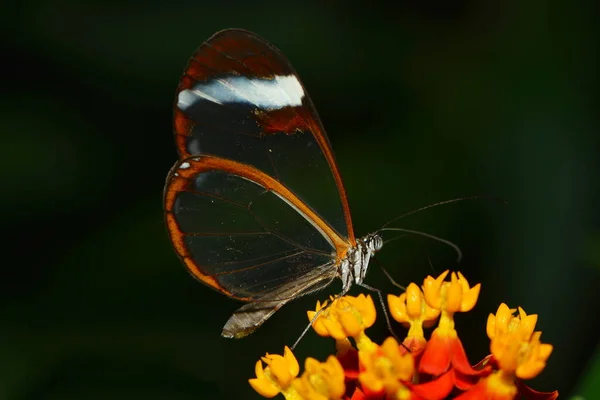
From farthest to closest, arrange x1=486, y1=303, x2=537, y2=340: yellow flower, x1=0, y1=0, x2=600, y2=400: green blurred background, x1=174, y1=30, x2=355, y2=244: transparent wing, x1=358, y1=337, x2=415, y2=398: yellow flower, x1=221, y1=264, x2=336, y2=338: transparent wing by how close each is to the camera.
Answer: x1=0, y1=0, x2=600, y2=400: green blurred background, x1=174, y1=30, x2=355, y2=244: transparent wing, x1=221, y1=264, x2=336, y2=338: transparent wing, x1=486, y1=303, x2=537, y2=340: yellow flower, x1=358, y1=337, x2=415, y2=398: yellow flower

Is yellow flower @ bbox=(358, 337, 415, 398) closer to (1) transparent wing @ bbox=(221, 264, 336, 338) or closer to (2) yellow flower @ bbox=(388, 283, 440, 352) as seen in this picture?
(2) yellow flower @ bbox=(388, 283, 440, 352)

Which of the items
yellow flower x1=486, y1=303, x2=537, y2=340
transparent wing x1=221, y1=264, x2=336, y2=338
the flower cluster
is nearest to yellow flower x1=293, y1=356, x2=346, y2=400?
the flower cluster

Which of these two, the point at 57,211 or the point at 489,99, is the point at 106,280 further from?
the point at 489,99

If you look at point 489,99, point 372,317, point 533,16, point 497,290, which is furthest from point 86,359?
point 533,16

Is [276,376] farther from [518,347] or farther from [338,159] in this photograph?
[338,159]

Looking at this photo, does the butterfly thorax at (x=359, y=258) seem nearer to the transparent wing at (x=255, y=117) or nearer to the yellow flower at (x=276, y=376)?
the transparent wing at (x=255, y=117)

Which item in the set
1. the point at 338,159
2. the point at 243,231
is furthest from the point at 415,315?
the point at 338,159

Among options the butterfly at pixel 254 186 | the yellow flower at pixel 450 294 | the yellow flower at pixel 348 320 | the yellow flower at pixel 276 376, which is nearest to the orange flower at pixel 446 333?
the yellow flower at pixel 450 294
